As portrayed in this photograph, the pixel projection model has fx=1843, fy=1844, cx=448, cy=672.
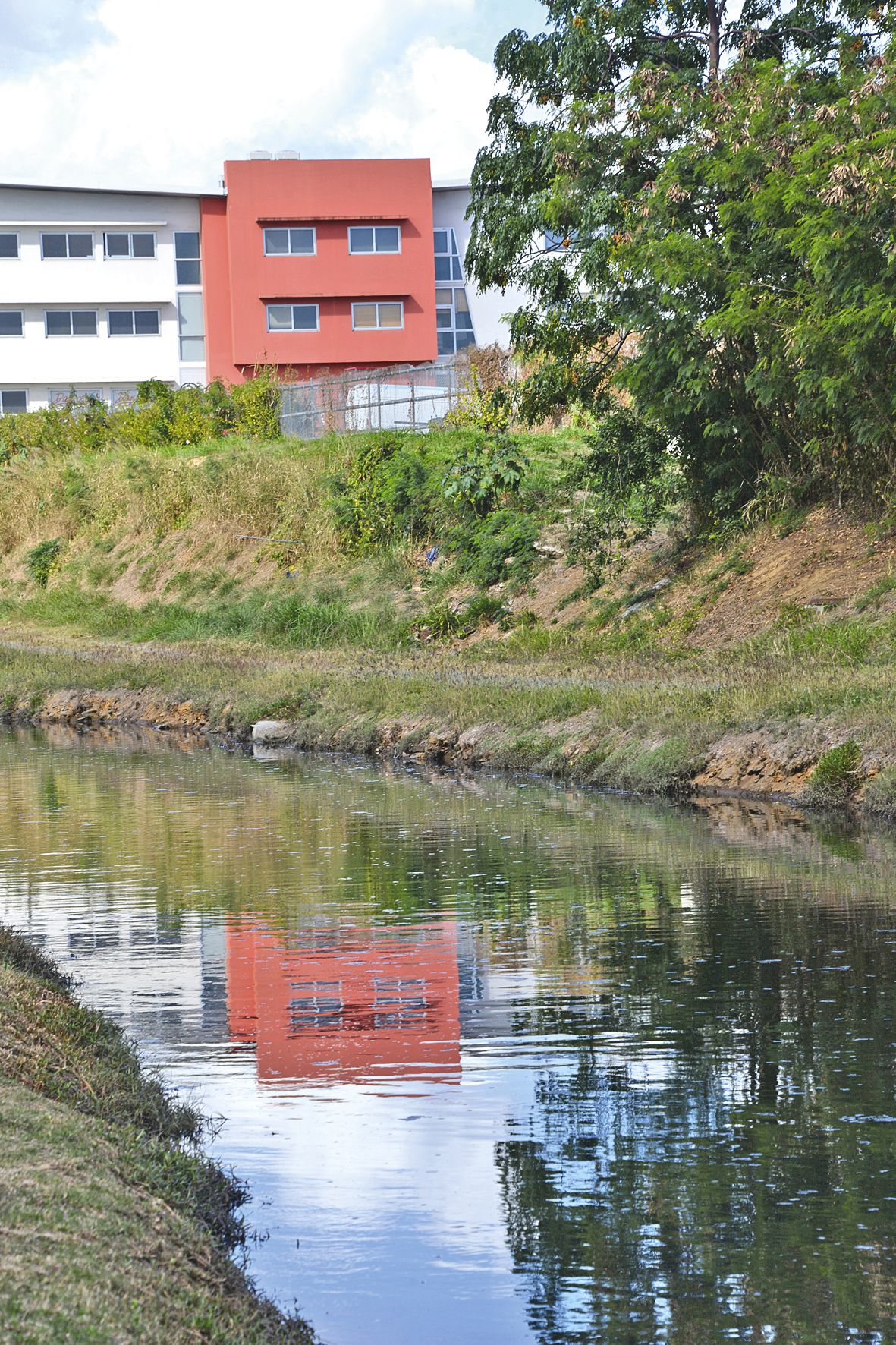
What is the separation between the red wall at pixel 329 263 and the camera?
68.8 m

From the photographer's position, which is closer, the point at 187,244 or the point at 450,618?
the point at 450,618

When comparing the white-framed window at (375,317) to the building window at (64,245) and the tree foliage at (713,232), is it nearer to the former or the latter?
the building window at (64,245)

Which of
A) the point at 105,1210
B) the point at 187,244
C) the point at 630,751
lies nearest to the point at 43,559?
the point at 187,244

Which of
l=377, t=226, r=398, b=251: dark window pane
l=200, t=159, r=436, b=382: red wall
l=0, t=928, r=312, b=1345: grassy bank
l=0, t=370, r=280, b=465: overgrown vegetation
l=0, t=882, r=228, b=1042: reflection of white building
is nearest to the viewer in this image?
l=0, t=928, r=312, b=1345: grassy bank

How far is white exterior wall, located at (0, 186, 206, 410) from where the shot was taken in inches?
2854

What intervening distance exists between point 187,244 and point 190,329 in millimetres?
3339

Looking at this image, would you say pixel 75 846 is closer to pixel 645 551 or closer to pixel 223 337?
pixel 645 551

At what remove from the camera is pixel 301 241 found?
6931cm

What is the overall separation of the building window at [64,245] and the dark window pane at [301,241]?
9.11 m

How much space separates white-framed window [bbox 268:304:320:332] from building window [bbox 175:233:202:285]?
5.29 m

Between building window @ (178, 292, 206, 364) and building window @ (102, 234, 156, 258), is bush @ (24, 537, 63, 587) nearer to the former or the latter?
building window @ (178, 292, 206, 364)

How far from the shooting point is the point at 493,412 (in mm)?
36500

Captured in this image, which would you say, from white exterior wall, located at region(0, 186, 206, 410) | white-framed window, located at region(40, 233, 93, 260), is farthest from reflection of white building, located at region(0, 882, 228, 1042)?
white-framed window, located at region(40, 233, 93, 260)

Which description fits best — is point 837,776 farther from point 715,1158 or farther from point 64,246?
point 64,246
